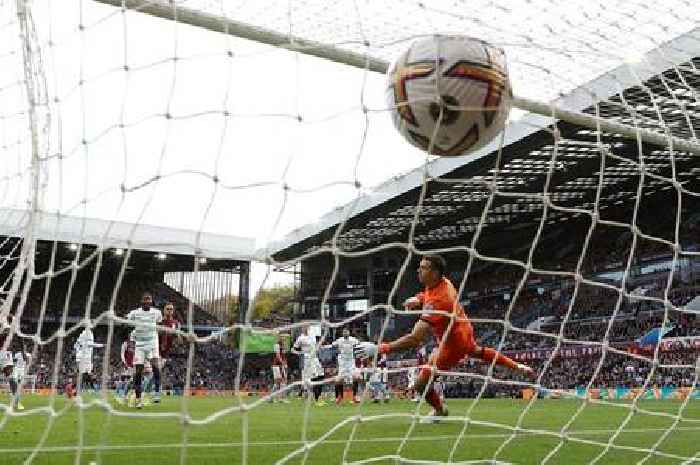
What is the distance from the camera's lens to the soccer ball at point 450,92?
3.51 metres

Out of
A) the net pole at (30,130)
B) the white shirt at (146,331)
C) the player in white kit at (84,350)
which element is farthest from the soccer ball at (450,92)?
the white shirt at (146,331)

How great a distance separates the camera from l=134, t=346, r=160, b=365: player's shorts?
10.6m

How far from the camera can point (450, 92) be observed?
351cm

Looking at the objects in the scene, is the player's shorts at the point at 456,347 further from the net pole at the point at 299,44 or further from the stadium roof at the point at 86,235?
the net pole at the point at 299,44

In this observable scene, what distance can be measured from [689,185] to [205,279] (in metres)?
29.0

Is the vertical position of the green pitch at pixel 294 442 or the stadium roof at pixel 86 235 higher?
the stadium roof at pixel 86 235

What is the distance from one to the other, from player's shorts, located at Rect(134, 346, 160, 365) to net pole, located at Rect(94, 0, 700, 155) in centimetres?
722

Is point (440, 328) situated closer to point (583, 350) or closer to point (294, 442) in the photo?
point (294, 442)

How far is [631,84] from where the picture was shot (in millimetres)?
6062

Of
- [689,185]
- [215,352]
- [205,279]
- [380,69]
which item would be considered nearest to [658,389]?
[689,185]

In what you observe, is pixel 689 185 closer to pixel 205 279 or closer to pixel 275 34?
pixel 275 34

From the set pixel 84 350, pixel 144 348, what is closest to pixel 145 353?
pixel 144 348

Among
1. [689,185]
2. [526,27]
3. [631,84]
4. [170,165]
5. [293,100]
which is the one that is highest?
[689,185]

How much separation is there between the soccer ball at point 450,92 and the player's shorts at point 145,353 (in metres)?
7.68
